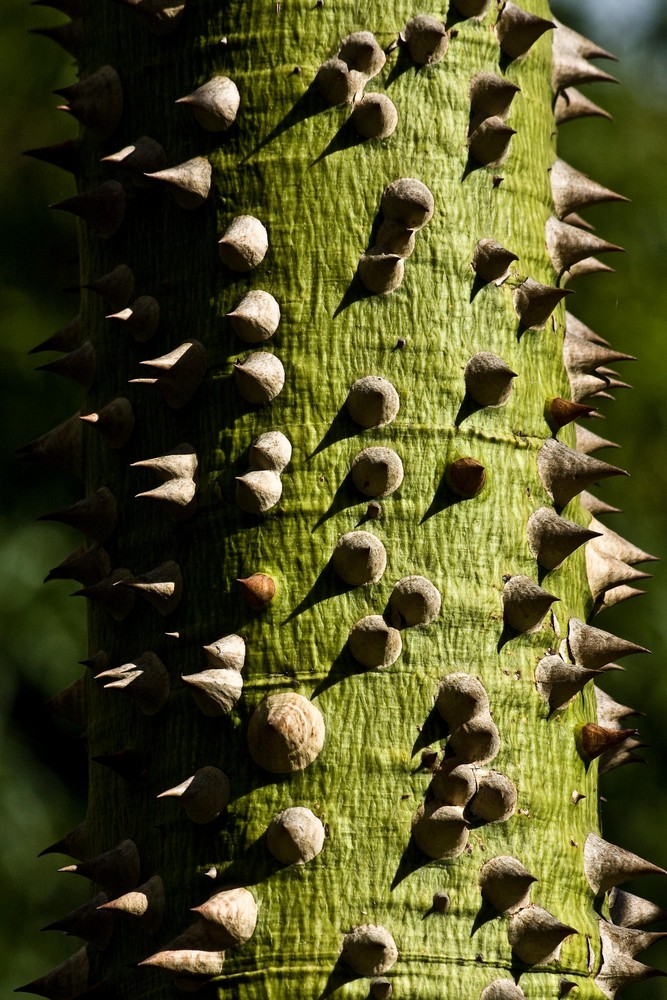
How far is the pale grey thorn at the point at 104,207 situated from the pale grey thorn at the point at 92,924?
854 mm

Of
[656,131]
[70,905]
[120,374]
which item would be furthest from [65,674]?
[120,374]

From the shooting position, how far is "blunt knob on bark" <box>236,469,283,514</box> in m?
1.89

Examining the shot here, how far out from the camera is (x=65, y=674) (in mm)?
8656

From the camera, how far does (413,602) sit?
188cm

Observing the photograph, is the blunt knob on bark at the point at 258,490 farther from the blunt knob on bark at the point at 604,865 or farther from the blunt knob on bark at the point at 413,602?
the blunt knob on bark at the point at 604,865

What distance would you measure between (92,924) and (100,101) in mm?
1059

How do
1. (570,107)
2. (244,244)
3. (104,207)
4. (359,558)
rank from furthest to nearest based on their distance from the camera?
(570,107) < (104,207) < (244,244) < (359,558)

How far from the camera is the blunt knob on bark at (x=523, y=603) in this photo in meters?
1.95

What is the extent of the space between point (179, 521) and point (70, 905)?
6.64 m

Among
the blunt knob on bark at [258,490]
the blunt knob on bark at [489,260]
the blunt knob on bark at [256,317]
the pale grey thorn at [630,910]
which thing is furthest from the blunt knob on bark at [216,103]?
the pale grey thorn at [630,910]

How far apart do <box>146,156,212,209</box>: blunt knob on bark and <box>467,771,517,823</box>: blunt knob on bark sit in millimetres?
776

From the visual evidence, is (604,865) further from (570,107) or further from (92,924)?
(570,107)

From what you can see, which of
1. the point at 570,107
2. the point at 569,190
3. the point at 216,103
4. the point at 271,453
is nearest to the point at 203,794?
the point at 271,453

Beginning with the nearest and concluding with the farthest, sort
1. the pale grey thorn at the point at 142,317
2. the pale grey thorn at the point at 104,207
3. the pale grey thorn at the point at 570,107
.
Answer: the pale grey thorn at the point at 142,317 → the pale grey thorn at the point at 104,207 → the pale grey thorn at the point at 570,107
